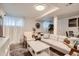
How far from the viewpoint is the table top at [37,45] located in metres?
1.30

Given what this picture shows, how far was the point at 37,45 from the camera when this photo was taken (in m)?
1.32

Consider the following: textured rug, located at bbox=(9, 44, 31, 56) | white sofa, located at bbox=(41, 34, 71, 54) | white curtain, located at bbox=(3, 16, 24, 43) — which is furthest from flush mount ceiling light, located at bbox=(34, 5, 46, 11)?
textured rug, located at bbox=(9, 44, 31, 56)

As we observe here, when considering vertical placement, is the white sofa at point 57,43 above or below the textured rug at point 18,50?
above

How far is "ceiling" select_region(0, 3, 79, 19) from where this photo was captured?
122cm

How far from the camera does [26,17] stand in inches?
53.4

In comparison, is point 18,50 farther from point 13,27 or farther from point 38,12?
point 38,12

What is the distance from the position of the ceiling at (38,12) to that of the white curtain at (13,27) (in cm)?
7

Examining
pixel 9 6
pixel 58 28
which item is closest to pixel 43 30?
pixel 58 28

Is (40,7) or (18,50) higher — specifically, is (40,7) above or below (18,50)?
above

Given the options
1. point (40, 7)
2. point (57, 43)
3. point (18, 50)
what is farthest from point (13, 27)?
point (57, 43)

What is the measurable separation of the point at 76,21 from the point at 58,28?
0.25m

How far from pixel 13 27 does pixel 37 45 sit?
0.41m

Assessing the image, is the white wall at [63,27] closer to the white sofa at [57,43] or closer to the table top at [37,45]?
the white sofa at [57,43]

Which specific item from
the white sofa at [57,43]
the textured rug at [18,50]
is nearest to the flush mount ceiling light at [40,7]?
the white sofa at [57,43]
